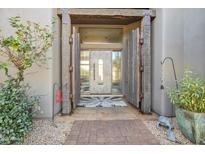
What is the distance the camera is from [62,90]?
438 cm

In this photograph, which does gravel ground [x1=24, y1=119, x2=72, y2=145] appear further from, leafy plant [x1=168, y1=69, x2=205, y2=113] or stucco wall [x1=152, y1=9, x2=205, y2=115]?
stucco wall [x1=152, y1=9, x2=205, y2=115]

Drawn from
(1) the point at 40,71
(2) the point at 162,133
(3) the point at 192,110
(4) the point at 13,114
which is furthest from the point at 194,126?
(1) the point at 40,71

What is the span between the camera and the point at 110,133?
3215 mm

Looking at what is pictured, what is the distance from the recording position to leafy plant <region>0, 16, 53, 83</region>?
3174 millimetres

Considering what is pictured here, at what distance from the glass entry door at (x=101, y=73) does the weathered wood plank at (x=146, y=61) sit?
3586mm

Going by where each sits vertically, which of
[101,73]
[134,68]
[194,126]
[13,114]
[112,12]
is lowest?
[194,126]

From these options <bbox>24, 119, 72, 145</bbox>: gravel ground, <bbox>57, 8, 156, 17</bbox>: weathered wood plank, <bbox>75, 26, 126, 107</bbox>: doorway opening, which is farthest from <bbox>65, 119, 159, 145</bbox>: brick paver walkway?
<bbox>75, 26, 126, 107</bbox>: doorway opening

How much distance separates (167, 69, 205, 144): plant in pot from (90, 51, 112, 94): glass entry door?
5.04 meters

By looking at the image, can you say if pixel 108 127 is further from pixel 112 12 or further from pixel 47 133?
pixel 112 12

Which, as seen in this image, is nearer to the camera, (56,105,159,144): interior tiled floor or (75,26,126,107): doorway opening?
(56,105,159,144): interior tiled floor

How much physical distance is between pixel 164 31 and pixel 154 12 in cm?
59

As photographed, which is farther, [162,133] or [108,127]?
[108,127]

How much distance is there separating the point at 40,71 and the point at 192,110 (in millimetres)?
3021
